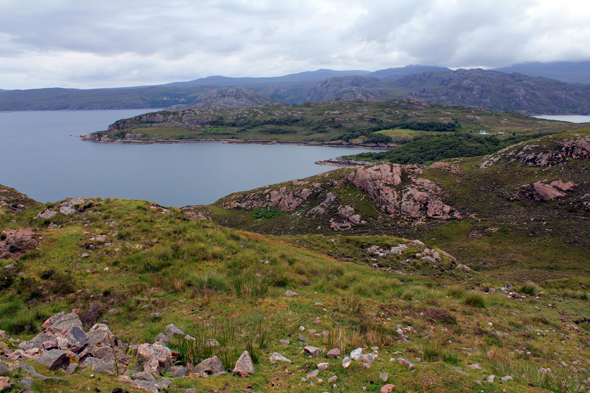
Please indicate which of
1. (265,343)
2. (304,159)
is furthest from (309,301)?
(304,159)

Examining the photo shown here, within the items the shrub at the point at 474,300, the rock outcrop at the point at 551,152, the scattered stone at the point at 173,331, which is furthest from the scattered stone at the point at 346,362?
the rock outcrop at the point at 551,152

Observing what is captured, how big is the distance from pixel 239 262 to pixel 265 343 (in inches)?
252

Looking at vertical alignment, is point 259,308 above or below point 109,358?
below

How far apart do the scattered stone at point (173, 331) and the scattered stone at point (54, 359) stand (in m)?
2.25

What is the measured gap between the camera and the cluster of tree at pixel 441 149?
409 ft

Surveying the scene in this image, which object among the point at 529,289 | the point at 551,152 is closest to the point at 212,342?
the point at 529,289

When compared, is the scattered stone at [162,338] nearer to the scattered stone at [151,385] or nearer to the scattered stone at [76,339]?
the scattered stone at [76,339]

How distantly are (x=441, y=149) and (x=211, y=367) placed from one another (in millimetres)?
143971

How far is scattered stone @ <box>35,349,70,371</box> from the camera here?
5.23 metres

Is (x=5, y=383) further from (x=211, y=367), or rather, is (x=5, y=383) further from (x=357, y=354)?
(x=357, y=354)

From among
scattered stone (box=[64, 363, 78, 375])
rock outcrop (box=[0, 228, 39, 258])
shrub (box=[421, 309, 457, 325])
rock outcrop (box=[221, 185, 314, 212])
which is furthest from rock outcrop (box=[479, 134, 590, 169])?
rock outcrop (box=[0, 228, 39, 258])

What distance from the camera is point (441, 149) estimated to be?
132750mm

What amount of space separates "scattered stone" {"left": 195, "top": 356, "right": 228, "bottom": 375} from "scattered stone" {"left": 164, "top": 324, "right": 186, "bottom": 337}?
1499 mm

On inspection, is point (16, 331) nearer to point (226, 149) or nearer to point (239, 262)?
point (239, 262)
